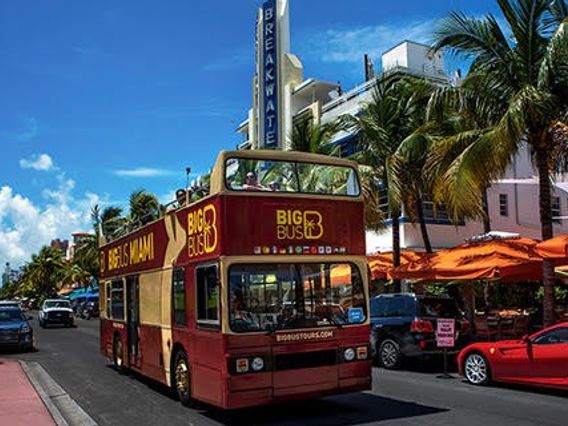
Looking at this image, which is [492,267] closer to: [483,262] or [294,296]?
[483,262]

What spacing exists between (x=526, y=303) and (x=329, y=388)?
17439mm

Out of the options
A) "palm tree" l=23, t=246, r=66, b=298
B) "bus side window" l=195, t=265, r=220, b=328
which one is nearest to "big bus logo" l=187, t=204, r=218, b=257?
"bus side window" l=195, t=265, r=220, b=328

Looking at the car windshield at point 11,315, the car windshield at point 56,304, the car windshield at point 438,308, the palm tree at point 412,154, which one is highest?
the palm tree at point 412,154

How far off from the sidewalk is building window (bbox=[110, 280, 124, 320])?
2.37 metres

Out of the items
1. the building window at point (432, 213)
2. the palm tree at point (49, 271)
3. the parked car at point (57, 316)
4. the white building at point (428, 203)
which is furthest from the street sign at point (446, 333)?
the palm tree at point (49, 271)

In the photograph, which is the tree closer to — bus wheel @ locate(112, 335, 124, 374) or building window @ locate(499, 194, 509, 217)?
building window @ locate(499, 194, 509, 217)

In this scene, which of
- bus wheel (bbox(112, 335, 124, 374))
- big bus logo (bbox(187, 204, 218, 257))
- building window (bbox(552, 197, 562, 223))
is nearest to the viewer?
big bus logo (bbox(187, 204, 218, 257))

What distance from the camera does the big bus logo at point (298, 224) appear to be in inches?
361

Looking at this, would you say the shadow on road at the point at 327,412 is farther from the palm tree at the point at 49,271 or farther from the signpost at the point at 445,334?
the palm tree at the point at 49,271

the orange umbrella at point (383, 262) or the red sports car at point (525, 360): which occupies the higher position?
the orange umbrella at point (383, 262)

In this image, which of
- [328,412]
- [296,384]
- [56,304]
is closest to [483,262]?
[328,412]

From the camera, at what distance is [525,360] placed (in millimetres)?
11117

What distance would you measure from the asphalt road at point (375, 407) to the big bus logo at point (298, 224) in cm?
263

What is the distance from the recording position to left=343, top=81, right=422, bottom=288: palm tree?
2042cm
